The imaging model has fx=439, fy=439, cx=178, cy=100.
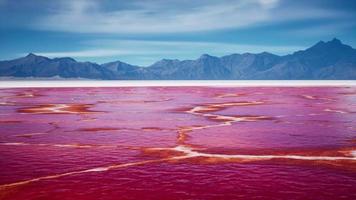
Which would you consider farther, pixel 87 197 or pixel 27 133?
pixel 27 133

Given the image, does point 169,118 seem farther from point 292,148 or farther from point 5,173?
point 5,173

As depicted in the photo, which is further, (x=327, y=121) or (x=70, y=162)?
(x=327, y=121)

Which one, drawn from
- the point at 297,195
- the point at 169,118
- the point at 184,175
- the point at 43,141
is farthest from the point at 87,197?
the point at 169,118

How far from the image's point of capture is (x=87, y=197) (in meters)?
6.96

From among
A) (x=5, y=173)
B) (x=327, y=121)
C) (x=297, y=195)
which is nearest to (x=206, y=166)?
(x=297, y=195)

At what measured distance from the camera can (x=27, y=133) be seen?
13.8 meters

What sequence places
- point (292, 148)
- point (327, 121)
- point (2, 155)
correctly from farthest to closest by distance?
point (327, 121) < point (292, 148) < point (2, 155)

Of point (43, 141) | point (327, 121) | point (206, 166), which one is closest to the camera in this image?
point (206, 166)

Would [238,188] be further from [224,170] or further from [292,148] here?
[292,148]

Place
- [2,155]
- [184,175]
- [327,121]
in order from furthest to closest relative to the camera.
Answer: [327,121], [2,155], [184,175]

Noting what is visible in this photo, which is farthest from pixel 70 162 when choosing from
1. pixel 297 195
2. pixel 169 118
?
pixel 169 118

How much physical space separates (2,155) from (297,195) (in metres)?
6.78

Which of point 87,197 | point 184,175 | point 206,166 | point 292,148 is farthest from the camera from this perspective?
point 292,148

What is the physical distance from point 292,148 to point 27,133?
8.08 m
